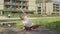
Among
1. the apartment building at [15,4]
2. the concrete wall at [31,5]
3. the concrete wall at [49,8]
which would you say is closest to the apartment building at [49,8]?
the concrete wall at [49,8]

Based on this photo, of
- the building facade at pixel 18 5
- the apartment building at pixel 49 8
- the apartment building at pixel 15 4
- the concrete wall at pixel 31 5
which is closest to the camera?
the apartment building at pixel 49 8

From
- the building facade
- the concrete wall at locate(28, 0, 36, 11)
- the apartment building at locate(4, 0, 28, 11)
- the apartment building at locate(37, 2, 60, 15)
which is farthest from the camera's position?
the apartment building at locate(4, 0, 28, 11)

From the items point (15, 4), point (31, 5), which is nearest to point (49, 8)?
point (31, 5)

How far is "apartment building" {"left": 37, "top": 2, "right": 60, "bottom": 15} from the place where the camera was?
43.2 feet

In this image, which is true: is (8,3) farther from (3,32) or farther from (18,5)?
(3,32)

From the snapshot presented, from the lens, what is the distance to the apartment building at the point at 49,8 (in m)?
13.2

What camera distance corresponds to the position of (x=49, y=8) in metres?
13.8

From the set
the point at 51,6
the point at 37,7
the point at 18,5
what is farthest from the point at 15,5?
the point at 51,6

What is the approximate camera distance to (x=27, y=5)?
14023 millimetres

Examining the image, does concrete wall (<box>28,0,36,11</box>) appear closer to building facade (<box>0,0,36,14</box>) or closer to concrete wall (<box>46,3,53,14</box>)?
building facade (<box>0,0,36,14</box>)

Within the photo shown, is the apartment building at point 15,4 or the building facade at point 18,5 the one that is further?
the apartment building at point 15,4

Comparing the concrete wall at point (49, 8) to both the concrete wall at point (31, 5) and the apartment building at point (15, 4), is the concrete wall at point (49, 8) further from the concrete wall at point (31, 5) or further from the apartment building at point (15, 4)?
the apartment building at point (15, 4)


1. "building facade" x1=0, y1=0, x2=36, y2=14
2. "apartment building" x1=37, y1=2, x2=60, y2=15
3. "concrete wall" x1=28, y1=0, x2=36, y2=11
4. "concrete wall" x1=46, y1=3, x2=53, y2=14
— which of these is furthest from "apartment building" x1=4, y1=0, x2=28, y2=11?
"concrete wall" x1=46, y1=3, x2=53, y2=14

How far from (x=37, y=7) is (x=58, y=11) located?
4.19ft
